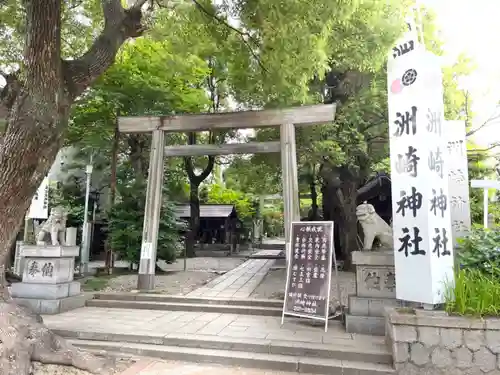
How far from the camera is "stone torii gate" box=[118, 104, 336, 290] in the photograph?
8430mm

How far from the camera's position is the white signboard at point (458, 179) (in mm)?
8227

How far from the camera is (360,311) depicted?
19.9ft

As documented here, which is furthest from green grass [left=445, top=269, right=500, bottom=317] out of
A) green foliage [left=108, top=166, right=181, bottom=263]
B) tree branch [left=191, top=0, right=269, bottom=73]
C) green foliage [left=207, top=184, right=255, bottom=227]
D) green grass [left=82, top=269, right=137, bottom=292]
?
green foliage [left=207, top=184, right=255, bottom=227]

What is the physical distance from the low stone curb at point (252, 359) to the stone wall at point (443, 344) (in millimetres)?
355

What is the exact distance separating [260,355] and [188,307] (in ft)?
9.76

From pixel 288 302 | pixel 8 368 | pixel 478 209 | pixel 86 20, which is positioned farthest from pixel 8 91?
pixel 478 209

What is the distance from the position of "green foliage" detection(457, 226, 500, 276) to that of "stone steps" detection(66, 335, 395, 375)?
5.94 ft

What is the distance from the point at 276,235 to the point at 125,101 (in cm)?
3895

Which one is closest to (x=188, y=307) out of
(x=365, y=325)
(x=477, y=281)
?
(x=365, y=325)

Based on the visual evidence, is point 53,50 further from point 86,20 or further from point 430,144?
point 86,20

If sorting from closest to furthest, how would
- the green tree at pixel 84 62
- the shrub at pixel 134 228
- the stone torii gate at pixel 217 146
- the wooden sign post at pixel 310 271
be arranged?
the green tree at pixel 84 62, the wooden sign post at pixel 310 271, the stone torii gate at pixel 217 146, the shrub at pixel 134 228

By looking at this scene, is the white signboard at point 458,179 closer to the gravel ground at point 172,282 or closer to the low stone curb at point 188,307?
the low stone curb at point 188,307

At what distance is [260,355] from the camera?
17.0ft

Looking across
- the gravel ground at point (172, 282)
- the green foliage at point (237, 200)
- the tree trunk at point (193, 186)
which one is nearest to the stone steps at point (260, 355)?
the gravel ground at point (172, 282)
